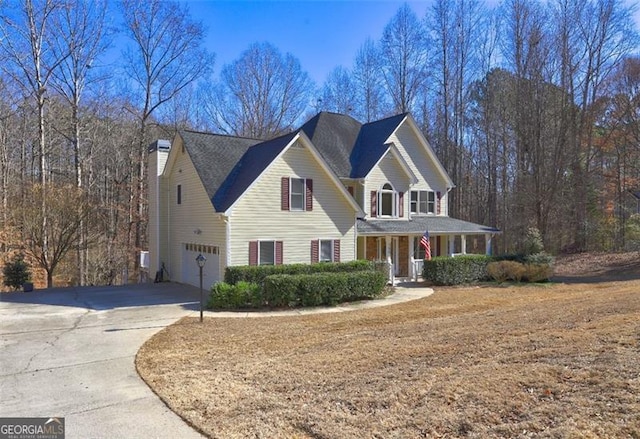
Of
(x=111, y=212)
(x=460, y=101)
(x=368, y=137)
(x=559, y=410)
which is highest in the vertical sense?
(x=460, y=101)

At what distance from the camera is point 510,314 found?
10164 mm

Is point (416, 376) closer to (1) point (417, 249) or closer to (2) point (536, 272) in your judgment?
(2) point (536, 272)

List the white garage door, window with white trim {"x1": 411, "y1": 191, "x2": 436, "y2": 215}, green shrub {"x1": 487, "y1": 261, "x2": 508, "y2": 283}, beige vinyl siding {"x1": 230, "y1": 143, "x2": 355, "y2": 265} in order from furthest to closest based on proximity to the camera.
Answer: window with white trim {"x1": 411, "y1": 191, "x2": 436, "y2": 215}
green shrub {"x1": 487, "y1": 261, "x2": 508, "y2": 283}
the white garage door
beige vinyl siding {"x1": 230, "y1": 143, "x2": 355, "y2": 265}

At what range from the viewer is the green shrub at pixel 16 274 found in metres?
18.1

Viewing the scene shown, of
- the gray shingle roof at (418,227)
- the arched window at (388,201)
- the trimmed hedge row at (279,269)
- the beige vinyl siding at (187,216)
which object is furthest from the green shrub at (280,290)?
the arched window at (388,201)

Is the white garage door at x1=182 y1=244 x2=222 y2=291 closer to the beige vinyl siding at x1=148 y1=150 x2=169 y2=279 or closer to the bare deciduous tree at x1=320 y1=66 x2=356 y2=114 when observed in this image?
the beige vinyl siding at x1=148 y1=150 x2=169 y2=279

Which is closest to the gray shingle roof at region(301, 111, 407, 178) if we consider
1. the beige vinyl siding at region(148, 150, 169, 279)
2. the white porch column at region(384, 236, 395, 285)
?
the white porch column at region(384, 236, 395, 285)

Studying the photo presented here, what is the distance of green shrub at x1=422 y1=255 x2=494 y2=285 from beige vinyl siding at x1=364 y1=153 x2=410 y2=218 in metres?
4.00

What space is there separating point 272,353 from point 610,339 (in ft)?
17.9

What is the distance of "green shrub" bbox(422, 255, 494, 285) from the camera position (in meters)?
18.8

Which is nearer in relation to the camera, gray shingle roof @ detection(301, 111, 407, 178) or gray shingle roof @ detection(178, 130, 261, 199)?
gray shingle roof @ detection(178, 130, 261, 199)

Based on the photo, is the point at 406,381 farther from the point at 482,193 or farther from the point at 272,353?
the point at 482,193

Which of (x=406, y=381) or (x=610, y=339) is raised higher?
(x=610, y=339)

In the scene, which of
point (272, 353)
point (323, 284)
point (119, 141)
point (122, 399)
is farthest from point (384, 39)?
point (122, 399)
